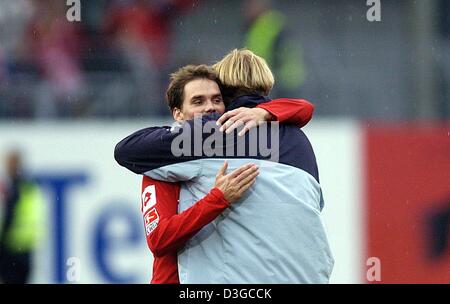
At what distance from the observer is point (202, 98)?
140 inches

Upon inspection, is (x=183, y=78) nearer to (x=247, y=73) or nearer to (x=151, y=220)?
(x=247, y=73)

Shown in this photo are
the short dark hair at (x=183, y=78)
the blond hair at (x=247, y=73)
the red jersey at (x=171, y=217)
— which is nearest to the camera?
the red jersey at (x=171, y=217)

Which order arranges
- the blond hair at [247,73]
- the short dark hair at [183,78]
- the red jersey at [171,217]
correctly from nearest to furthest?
1. the red jersey at [171,217]
2. the blond hair at [247,73]
3. the short dark hair at [183,78]

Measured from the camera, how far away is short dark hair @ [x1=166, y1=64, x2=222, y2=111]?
3.59 metres

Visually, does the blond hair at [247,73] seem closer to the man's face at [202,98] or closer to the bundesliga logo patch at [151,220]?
the man's face at [202,98]

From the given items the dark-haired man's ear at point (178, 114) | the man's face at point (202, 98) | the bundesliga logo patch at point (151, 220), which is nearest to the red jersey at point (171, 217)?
the bundesliga logo patch at point (151, 220)

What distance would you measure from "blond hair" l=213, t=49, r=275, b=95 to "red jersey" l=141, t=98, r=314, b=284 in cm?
7

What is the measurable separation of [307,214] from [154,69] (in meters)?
4.72

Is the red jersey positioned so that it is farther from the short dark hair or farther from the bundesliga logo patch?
the short dark hair

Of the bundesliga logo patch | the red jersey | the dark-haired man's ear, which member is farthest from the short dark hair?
the bundesliga logo patch

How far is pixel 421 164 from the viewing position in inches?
269

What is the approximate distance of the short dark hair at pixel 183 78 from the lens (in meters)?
3.59

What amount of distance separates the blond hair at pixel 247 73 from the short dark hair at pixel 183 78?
3.1 inches
